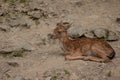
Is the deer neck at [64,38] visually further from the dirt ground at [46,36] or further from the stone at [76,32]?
the stone at [76,32]

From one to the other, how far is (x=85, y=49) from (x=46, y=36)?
227 centimetres

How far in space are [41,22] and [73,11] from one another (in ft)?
4.05

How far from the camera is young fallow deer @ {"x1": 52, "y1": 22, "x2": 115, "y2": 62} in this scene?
35.6ft

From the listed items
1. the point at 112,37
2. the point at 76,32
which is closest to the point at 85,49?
the point at 112,37

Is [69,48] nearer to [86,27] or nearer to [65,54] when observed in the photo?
[65,54]

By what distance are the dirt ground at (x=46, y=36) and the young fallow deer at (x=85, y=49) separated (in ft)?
0.60

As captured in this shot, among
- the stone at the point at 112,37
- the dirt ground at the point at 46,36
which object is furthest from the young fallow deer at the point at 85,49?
the stone at the point at 112,37

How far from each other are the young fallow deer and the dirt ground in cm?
18

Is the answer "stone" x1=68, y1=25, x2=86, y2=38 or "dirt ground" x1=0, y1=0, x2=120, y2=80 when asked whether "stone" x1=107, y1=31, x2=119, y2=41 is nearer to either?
"dirt ground" x1=0, y1=0, x2=120, y2=80

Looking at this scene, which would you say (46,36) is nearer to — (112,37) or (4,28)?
(4,28)

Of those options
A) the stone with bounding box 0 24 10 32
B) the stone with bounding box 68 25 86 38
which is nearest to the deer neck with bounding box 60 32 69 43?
the stone with bounding box 68 25 86 38

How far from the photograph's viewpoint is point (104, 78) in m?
10.1

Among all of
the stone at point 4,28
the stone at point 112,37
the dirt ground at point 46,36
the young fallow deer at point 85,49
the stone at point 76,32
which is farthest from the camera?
the stone at point 4,28

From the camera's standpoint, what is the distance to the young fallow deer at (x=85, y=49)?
1084 cm
